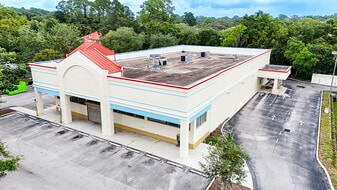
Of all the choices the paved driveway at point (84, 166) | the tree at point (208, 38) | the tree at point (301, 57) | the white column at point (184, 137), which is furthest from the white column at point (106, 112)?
the tree at point (208, 38)

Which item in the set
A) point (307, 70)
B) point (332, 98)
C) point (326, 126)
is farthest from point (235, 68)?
point (307, 70)

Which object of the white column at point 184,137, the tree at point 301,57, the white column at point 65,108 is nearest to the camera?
the white column at point 184,137

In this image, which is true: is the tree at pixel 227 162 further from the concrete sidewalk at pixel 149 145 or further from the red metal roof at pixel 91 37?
the red metal roof at pixel 91 37

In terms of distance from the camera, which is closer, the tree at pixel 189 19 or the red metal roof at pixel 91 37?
the red metal roof at pixel 91 37

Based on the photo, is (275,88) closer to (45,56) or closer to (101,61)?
(101,61)

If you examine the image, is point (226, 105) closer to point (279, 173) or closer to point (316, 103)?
point (279, 173)

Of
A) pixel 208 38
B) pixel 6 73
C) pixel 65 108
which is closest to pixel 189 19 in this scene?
pixel 208 38

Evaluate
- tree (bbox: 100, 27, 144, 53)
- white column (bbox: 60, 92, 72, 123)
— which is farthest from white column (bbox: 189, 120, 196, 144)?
tree (bbox: 100, 27, 144, 53)
